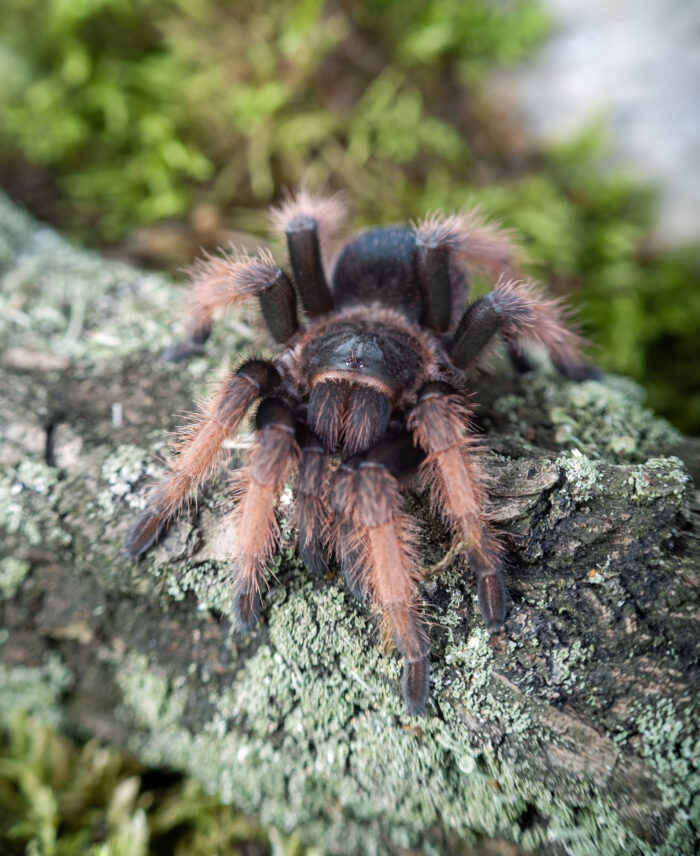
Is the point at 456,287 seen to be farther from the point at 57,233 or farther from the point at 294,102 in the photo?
the point at 57,233

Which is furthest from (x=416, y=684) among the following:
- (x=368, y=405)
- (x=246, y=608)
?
(x=368, y=405)

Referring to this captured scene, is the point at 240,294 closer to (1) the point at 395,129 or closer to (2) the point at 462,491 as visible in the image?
(2) the point at 462,491

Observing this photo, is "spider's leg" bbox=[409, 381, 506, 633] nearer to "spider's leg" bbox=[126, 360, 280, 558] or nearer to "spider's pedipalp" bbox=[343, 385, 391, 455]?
"spider's pedipalp" bbox=[343, 385, 391, 455]

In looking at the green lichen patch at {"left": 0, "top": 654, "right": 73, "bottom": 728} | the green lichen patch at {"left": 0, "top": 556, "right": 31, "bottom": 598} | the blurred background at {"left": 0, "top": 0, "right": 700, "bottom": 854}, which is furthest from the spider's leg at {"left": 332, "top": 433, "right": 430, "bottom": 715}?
the blurred background at {"left": 0, "top": 0, "right": 700, "bottom": 854}

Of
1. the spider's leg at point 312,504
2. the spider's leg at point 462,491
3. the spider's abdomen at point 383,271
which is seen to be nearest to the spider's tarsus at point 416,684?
the spider's leg at point 462,491

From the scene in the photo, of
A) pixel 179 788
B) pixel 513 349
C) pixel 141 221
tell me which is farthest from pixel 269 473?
pixel 141 221

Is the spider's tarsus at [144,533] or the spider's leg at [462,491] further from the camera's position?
the spider's tarsus at [144,533]

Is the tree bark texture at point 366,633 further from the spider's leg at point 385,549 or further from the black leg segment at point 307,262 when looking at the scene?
the black leg segment at point 307,262
